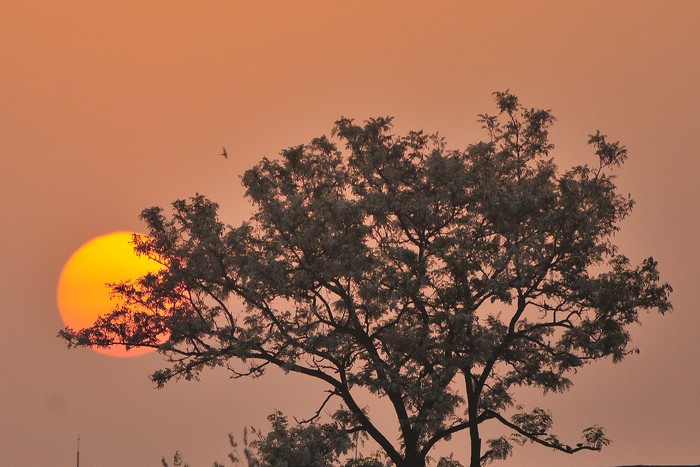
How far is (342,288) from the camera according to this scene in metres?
40.0

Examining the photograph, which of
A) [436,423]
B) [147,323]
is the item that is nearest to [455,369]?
[436,423]

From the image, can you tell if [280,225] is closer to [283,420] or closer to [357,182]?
[357,182]

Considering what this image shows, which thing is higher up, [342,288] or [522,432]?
[342,288]

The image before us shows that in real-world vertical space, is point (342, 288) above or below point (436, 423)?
above

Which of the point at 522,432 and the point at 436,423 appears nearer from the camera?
the point at 436,423

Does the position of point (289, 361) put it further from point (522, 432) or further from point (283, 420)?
point (522, 432)

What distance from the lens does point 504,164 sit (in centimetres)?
4159

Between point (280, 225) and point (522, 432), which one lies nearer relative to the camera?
point (280, 225)

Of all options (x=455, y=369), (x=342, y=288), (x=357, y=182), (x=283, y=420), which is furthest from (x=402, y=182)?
(x=283, y=420)

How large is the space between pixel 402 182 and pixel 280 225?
4.60 metres

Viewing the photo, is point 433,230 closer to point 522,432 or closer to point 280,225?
point 280,225

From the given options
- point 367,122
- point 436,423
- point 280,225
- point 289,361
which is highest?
point 367,122

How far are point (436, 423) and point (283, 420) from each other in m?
5.40

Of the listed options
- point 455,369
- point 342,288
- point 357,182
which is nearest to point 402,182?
point 357,182
